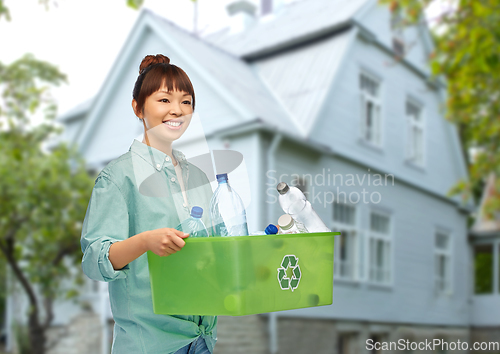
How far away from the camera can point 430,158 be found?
13688 millimetres

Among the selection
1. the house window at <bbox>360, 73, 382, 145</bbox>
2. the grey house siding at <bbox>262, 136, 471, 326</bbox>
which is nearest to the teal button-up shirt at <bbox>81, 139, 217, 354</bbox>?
the grey house siding at <bbox>262, 136, 471, 326</bbox>

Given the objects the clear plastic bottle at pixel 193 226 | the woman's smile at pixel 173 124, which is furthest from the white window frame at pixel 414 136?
the clear plastic bottle at pixel 193 226

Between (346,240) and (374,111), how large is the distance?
9.68 feet

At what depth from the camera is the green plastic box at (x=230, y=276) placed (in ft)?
4.17

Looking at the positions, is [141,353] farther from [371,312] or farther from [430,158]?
[430,158]

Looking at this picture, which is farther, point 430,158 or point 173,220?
point 430,158

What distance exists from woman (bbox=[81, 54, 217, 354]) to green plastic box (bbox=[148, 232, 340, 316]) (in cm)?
6

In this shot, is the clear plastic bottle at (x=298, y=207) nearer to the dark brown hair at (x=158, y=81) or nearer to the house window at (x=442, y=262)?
the dark brown hair at (x=158, y=81)

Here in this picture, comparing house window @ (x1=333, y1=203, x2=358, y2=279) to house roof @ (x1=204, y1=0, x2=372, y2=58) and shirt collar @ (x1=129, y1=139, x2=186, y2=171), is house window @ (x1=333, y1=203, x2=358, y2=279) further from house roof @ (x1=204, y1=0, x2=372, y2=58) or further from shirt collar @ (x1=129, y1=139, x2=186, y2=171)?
shirt collar @ (x1=129, y1=139, x2=186, y2=171)

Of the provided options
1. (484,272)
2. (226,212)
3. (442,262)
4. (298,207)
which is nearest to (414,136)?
(442,262)

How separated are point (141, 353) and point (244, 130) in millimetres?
7350

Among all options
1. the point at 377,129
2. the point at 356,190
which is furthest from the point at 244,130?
the point at 377,129

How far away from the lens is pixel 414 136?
44.3 feet

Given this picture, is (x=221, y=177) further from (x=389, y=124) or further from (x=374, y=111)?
(x=389, y=124)
